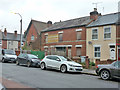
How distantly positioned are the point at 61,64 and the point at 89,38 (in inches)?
417

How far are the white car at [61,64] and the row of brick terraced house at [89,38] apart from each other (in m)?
6.25

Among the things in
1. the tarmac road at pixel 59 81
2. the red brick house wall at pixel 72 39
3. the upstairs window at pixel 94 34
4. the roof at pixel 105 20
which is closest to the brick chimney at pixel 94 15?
the roof at pixel 105 20

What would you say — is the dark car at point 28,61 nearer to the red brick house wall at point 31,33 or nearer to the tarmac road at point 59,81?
the tarmac road at point 59,81

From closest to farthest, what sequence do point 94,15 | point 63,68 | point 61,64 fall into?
1. point 63,68
2. point 61,64
3. point 94,15

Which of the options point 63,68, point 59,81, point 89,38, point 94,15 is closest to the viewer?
point 59,81

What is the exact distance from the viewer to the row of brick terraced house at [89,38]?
66.3 feet

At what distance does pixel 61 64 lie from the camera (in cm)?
1312

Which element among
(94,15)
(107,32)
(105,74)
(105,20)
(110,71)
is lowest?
(105,74)

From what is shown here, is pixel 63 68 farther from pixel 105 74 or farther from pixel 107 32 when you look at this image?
pixel 107 32

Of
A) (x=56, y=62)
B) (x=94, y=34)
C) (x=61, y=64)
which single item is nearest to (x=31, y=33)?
(x=94, y=34)

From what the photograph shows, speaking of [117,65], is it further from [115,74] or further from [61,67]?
[61,67]

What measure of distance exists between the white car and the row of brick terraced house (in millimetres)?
6252

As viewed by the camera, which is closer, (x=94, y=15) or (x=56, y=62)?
(x=56, y=62)

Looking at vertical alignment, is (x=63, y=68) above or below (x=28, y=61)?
below
